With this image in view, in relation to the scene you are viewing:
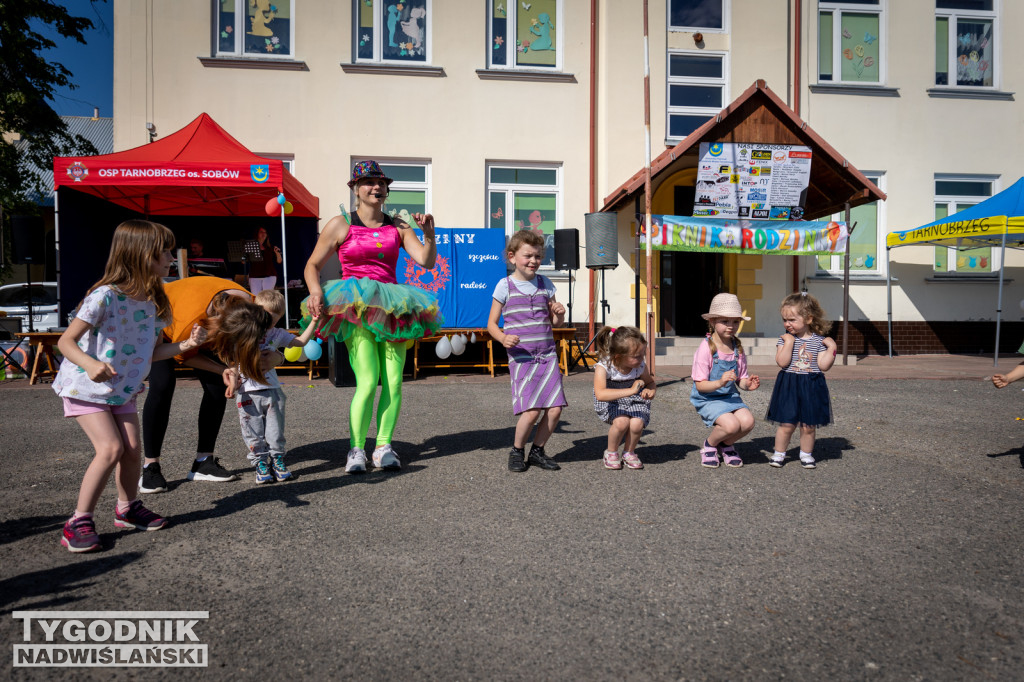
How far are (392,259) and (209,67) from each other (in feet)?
34.7

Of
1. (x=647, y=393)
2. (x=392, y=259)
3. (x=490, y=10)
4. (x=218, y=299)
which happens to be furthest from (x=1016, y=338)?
(x=218, y=299)

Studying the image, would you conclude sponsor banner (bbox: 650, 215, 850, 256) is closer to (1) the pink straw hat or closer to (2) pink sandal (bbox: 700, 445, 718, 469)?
(1) the pink straw hat

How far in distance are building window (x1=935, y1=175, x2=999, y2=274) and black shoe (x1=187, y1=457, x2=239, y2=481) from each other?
15.0 metres

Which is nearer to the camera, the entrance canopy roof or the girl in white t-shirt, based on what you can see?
the girl in white t-shirt

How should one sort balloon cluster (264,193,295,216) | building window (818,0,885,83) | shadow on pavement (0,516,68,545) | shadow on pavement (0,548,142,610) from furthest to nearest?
1. building window (818,0,885,83)
2. balloon cluster (264,193,295,216)
3. shadow on pavement (0,516,68,545)
4. shadow on pavement (0,548,142,610)

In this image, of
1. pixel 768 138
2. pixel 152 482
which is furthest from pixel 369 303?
pixel 768 138

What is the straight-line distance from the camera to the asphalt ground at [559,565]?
2064 millimetres

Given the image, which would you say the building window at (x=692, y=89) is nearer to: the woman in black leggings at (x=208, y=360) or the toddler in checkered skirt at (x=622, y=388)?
the toddler in checkered skirt at (x=622, y=388)

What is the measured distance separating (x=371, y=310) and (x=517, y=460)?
1328 millimetres

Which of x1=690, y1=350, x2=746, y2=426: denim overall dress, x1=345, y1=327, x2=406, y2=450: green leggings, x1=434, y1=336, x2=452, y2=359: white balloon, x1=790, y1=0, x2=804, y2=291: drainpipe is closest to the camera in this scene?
x1=345, y1=327, x2=406, y2=450: green leggings

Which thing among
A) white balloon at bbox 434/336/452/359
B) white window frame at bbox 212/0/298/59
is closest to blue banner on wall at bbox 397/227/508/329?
white balloon at bbox 434/336/452/359

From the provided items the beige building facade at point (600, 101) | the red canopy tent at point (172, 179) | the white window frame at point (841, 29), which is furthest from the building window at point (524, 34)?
the white window frame at point (841, 29)

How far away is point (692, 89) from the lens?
1395cm

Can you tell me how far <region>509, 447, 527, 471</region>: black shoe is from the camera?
442 cm
